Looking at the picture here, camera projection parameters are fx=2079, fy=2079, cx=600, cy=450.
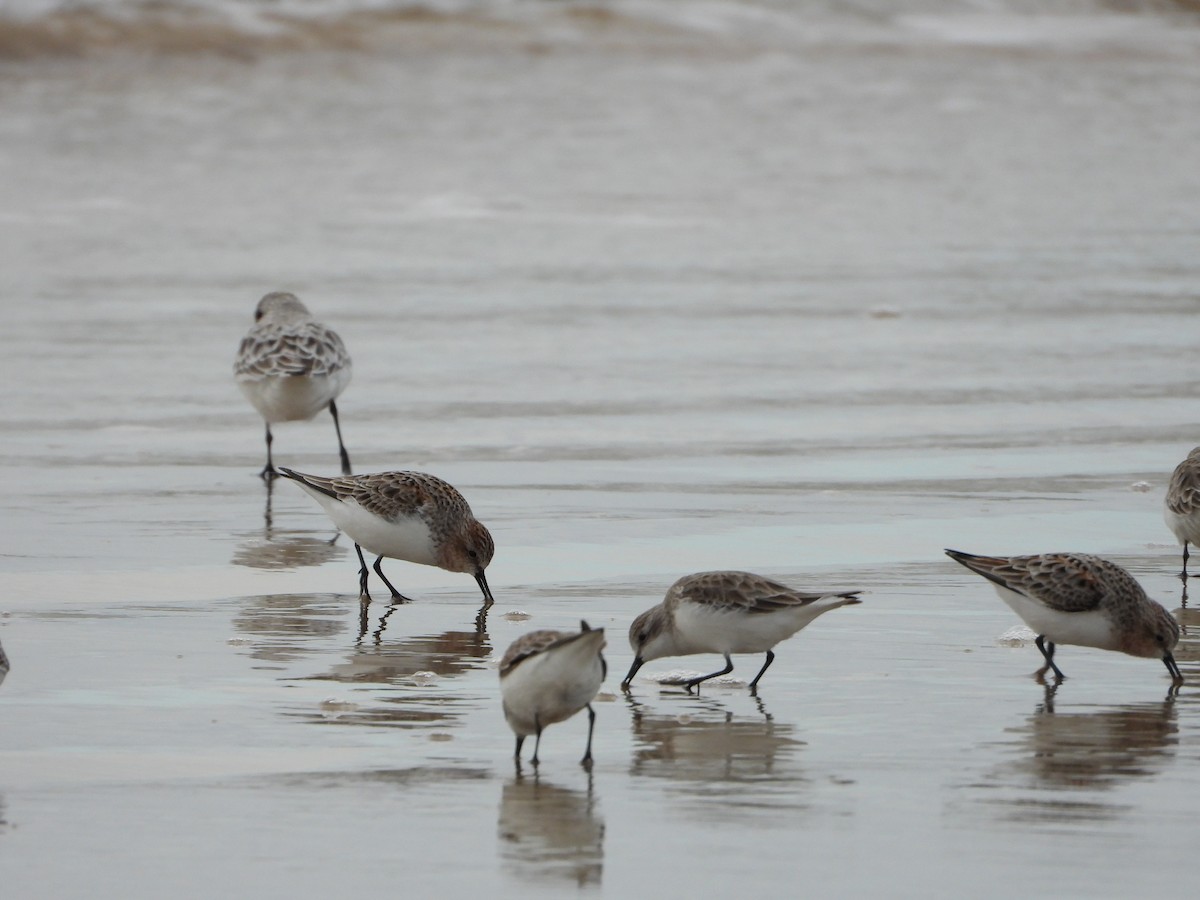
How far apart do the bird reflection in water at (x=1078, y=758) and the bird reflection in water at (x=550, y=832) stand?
47.1 inches

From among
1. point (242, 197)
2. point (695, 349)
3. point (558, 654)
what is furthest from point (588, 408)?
point (242, 197)

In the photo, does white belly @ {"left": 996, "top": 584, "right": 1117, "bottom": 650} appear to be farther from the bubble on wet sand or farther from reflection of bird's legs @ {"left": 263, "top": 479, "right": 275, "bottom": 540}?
reflection of bird's legs @ {"left": 263, "top": 479, "right": 275, "bottom": 540}

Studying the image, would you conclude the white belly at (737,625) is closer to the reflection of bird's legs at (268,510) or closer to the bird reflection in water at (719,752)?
the bird reflection in water at (719,752)

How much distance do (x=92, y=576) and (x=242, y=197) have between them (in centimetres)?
1505

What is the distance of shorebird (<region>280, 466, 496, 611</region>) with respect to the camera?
8.52 m

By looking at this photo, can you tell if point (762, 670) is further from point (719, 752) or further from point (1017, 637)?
point (1017, 637)

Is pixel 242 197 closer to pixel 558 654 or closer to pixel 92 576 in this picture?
pixel 92 576

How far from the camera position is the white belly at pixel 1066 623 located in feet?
24.2

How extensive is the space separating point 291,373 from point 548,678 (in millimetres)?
5714

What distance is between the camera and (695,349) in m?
15.4

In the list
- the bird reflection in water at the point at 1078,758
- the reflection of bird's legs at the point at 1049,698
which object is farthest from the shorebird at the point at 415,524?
the bird reflection in water at the point at 1078,758

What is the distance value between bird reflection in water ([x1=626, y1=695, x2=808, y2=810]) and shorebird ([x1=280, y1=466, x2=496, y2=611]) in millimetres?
1473

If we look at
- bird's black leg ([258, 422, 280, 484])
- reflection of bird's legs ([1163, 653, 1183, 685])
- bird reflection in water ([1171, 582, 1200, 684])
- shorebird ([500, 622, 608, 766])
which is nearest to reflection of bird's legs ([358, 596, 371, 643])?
shorebird ([500, 622, 608, 766])

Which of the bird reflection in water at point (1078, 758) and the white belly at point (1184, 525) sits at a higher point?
the white belly at point (1184, 525)
